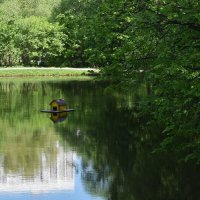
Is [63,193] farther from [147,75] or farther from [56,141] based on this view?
[56,141]

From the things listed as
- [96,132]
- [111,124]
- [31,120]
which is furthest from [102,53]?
[31,120]

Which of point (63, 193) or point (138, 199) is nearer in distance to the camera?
Result: point (138, 199)

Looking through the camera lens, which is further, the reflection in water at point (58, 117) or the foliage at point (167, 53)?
the reflection in water at point (58, 117)

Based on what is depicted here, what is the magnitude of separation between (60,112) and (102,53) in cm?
1409

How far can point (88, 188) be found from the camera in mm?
15570

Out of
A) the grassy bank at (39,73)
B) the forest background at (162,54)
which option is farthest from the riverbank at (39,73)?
the forest background at (162,54)

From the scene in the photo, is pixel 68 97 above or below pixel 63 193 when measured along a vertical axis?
above

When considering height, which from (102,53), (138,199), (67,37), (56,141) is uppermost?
(67,37)

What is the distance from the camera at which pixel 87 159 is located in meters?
19.3

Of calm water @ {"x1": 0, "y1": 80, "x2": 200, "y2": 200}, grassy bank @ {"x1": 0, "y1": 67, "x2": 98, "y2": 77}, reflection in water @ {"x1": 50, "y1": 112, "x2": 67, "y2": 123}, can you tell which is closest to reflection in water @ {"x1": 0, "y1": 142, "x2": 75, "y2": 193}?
calm water @ {"x1": 0, "y1": 80, "x2": 200, "y2": 200}

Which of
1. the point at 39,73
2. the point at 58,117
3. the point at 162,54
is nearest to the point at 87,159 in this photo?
the point at 162,54

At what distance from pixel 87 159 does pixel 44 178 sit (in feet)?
8.66

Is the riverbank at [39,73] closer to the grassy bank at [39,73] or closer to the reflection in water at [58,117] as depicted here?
the grassy bank at [39,73]

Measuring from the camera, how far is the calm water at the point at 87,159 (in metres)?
15.2
